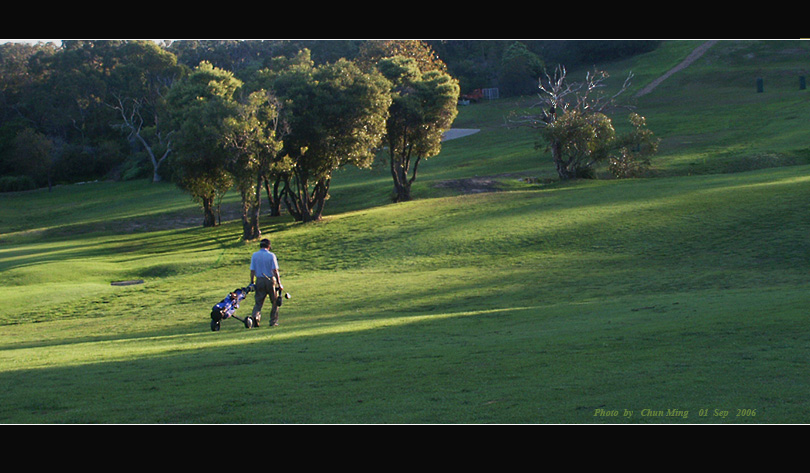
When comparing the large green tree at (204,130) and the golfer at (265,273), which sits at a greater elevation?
the large green tree at (204,130)

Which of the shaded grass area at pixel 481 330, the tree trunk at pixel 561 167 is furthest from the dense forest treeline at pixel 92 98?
the shaded grass area at pixel 481 330

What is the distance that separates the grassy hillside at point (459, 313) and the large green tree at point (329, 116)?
398cm

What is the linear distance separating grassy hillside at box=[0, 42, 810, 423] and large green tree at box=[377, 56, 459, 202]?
3833 mm

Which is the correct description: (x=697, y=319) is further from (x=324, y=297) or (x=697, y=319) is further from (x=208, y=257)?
(x=208, y=257)

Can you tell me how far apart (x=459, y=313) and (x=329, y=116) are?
2517cm

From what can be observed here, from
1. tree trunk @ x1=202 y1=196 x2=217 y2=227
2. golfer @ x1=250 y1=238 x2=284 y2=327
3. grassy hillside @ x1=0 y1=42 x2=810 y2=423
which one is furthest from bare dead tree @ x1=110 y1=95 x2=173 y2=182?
golfer @ x1=250 y1=238 x2=284 y2=327

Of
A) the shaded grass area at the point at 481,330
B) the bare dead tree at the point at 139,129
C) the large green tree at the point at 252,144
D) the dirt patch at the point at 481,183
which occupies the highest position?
the bare dead tree at the point at 139,129

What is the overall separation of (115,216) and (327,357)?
5264 cm

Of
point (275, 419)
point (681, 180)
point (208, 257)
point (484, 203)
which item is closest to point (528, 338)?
point (275, 419)

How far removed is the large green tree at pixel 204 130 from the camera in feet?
118

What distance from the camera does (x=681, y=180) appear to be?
125ft

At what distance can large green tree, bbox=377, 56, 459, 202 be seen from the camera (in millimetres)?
46750

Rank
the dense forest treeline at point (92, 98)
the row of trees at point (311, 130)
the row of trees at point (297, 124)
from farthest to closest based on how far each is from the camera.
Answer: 1. the dense forest treeline at point (92, 98)
2. the row of trees at point (311, 130)
3. the row of trees at point (297, 124)

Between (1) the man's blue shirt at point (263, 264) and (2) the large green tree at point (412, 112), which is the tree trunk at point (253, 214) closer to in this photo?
(2) the large green tree at point (412, 112)
